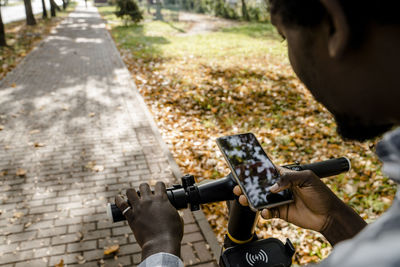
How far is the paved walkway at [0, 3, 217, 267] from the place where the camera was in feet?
11.3

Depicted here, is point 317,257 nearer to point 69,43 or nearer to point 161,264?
point 161,264

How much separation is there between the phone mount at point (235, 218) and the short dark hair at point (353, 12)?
76 centimetres

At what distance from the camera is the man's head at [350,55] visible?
2.02 feet

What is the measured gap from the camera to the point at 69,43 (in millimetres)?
15625

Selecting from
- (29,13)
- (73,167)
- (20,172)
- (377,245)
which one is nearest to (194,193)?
(377,245)

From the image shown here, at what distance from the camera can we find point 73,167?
4895 millimetres

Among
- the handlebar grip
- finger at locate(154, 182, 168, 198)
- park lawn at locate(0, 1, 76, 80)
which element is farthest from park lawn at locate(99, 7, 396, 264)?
park lawn at locate(0, 1, 76, 80)

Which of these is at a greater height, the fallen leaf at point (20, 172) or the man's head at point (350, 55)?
the man's head at point (350, 55)

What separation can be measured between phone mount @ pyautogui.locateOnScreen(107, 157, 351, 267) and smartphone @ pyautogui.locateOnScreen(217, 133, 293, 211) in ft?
0.22

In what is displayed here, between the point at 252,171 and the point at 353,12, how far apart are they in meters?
0.84

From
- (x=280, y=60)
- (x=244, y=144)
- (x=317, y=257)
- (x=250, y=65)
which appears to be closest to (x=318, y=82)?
(x=244, y=144)

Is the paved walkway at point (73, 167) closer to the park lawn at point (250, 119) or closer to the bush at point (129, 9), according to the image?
the park lawn at point (250, 119)

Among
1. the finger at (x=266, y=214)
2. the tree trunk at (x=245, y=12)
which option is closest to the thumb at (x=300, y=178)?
the finger at (x=266, y=214)

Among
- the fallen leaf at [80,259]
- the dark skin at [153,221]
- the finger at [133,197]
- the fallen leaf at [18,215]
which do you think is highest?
the finger at [133,197]
